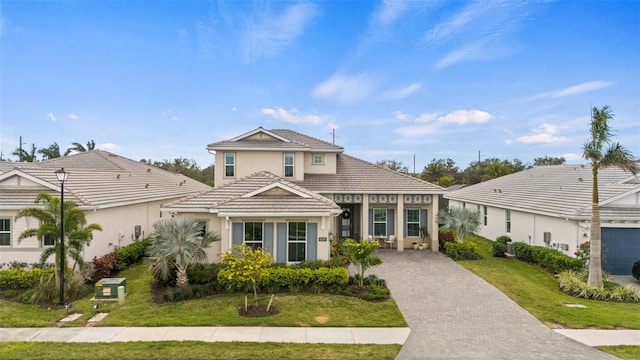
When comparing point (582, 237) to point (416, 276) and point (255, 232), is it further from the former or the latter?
point (255, 232)

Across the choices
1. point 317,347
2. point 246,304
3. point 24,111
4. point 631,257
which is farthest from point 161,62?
point 631,257

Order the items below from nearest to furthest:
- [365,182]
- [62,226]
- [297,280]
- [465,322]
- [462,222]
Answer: [465,322] → [62,226] → [297,280] → [462,222] → [365,182]

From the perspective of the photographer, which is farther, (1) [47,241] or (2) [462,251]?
(2) [462,251]

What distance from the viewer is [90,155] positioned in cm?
2633

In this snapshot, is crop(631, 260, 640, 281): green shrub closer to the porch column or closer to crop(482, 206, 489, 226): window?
the porch column

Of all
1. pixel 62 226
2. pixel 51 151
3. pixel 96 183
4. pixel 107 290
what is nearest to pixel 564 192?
pixel 107 290

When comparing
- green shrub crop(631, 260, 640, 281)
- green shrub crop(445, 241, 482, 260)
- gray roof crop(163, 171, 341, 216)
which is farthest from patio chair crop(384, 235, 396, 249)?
green shrub crop(631, 260, 640, 281)

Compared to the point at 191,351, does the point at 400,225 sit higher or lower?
higher

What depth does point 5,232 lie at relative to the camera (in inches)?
566

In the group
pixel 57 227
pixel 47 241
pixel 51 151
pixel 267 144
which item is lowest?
pixel 47 241

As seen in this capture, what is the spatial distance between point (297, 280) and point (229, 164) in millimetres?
10664

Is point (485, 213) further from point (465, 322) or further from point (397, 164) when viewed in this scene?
point (397, 164)

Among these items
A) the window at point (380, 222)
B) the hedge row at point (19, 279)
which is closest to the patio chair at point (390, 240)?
the window at point (380, 222)

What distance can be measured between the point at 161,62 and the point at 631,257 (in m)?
27.1
